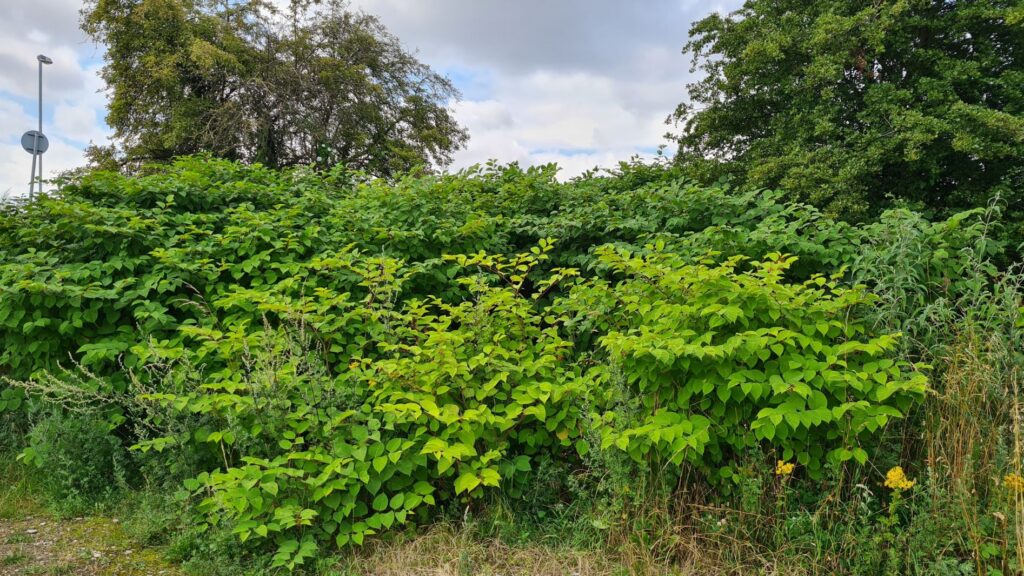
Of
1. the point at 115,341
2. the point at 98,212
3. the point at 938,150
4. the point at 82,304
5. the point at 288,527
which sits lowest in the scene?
the point at 288,527

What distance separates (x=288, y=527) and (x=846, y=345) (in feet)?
8.10

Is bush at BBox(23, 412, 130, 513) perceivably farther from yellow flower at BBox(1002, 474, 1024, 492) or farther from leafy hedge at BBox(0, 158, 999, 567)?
yellow flower at BBox(1002, 474, 1024, 492)

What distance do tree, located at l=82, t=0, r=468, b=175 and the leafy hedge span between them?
1394cm

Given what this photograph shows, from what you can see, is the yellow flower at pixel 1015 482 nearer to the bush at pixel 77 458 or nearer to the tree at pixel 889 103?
the bush at pixel 77 458

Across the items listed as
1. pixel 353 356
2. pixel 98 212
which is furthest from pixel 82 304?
pixel 353 356

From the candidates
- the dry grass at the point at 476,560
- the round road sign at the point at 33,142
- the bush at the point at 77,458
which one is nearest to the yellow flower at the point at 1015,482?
the dry grass at the point at 476,560

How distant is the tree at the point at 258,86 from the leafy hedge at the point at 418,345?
13944 mm

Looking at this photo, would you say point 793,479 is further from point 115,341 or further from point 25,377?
point 25,377

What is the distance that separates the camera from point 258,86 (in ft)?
60.9

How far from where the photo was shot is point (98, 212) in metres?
3.82

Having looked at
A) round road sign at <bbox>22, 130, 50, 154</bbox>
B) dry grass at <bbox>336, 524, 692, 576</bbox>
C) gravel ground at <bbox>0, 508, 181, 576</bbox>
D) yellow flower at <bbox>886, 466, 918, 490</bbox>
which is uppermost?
round road sign at <bbox>22, 130, 50, 154</bbox>

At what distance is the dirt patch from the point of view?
2510 millimetres

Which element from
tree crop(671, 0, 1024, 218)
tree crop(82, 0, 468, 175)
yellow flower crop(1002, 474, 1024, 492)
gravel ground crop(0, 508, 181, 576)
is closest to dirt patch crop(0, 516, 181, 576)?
gravel ground crop(0, 508, 181, 576)

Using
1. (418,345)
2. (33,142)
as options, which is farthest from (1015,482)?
(33,142)
